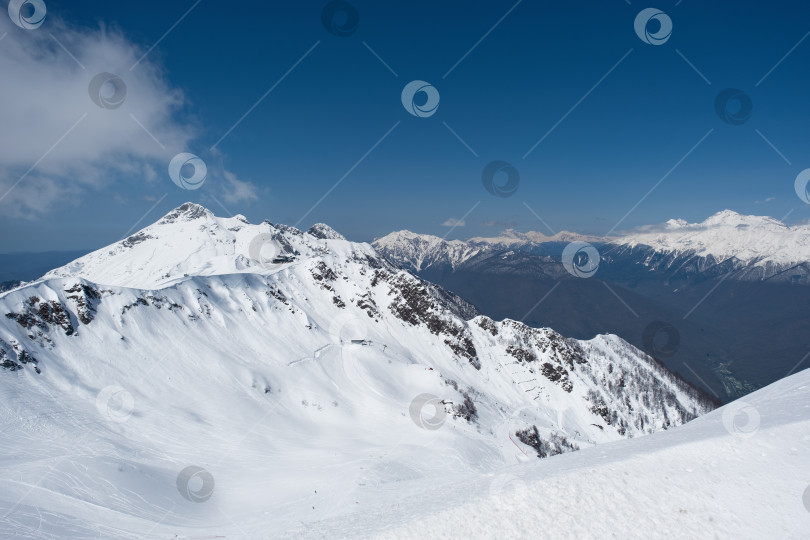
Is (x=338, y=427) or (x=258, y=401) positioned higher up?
(x=258, y=401)

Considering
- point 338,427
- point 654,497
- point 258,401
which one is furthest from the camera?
point 338,427

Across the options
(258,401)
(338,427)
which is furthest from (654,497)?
(258,401)

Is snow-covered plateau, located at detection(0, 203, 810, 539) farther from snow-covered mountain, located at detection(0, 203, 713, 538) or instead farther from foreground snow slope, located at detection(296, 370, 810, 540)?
snow-covered mountain, located at detection(0, 203, 713, 538)

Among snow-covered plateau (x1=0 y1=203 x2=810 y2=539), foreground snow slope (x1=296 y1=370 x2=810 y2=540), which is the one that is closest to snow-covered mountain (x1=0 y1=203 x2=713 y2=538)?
snow-covered plateau (x1=0 y1=203 x2=810 y2=539)

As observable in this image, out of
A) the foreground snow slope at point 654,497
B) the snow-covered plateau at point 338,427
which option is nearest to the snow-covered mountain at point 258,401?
the snow-covered plateau at point 338,427

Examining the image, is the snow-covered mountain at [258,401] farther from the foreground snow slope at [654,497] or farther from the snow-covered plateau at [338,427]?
the foreground snow slope at [654,497]

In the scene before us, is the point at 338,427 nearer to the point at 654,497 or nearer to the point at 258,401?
the point at 258,401

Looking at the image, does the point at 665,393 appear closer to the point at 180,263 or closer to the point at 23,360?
the point at 23,360
